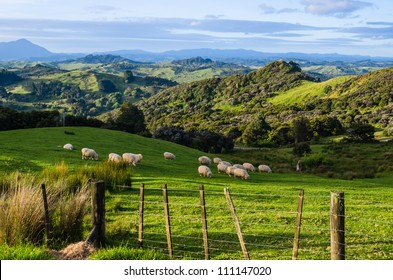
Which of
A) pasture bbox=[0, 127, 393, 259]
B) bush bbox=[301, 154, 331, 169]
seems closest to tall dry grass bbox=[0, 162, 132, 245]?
pasture bbox=[0, 127, 393, 259]

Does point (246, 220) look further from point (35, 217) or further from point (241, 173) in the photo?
point (241, 173)

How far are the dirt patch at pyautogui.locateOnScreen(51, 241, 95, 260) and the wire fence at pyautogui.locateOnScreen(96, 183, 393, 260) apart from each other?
4.87 ft

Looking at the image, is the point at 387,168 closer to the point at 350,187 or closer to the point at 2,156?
the point at 350,187

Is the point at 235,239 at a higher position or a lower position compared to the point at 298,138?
higher

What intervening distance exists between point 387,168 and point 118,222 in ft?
122

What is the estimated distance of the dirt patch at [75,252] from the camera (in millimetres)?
9867

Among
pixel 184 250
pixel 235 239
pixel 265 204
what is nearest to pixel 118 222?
pixel 184 250

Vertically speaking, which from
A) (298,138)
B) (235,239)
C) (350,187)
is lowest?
Result: (298,138)

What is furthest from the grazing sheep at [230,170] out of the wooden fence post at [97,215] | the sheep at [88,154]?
the wooden fence post at [97,215]

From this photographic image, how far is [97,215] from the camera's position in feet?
34.5

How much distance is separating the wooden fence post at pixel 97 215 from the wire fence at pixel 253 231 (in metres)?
1.05

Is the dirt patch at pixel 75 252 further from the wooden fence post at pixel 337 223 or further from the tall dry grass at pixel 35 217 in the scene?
the wooden fence post at pixel 337 223

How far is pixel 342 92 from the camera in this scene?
7215 inches

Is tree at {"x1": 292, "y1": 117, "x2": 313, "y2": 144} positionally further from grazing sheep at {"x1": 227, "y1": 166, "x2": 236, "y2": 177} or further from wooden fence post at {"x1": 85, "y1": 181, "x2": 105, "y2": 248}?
wooden fence post at {"x1": 85, "y1": 181, "x2": 105, "y2": 248}
